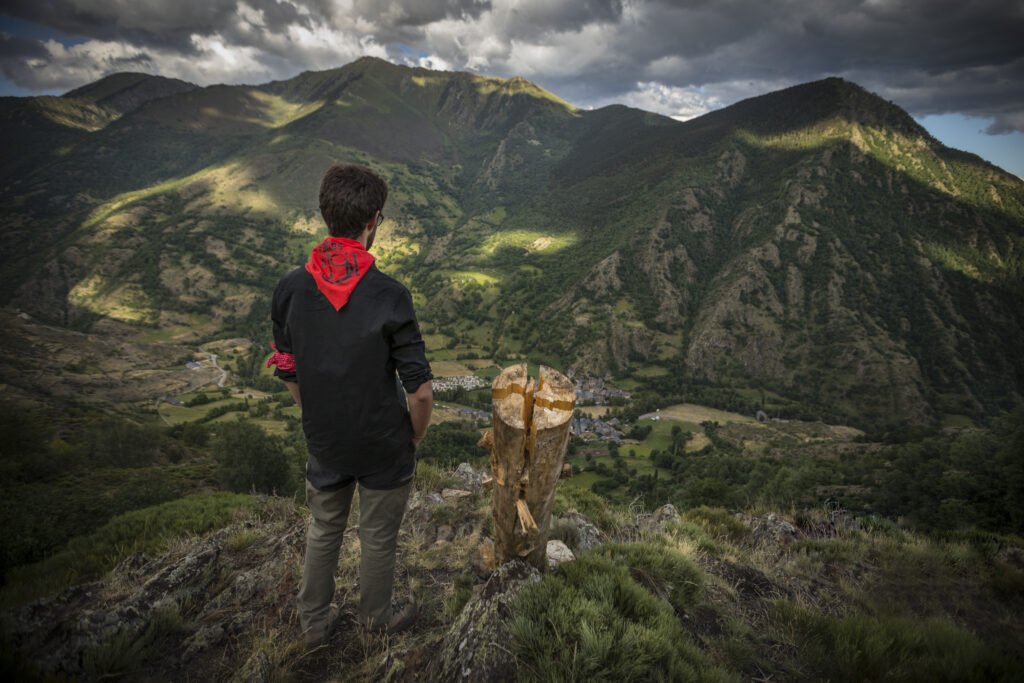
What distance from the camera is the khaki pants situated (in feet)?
9.09

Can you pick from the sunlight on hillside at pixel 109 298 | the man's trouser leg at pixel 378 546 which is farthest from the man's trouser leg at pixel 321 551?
the sunlight on hillside at pixel 109 298

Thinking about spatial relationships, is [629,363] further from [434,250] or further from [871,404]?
[434,250]

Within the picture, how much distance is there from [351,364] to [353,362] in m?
0.02

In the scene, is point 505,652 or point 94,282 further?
point 94,282

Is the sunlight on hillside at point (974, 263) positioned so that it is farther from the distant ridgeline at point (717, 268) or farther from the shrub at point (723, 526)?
the shrub at point (723, 526)

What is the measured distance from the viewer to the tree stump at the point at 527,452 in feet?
10.0

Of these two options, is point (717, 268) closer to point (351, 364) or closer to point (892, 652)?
point (892, 652)

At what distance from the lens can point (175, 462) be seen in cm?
2883

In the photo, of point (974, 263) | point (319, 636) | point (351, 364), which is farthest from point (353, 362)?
point (974, 263)

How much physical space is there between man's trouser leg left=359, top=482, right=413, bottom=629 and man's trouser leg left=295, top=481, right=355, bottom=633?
0.16 m

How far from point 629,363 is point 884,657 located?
332ft

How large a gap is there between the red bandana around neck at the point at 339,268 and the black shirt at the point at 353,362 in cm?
4

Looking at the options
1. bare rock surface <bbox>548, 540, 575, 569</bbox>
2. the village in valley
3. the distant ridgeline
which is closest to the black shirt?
bare rock surface <bbox>548, 540, 575, 569</bbox>

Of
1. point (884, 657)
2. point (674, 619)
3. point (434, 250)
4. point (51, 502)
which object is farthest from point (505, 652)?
point (434, 250)
